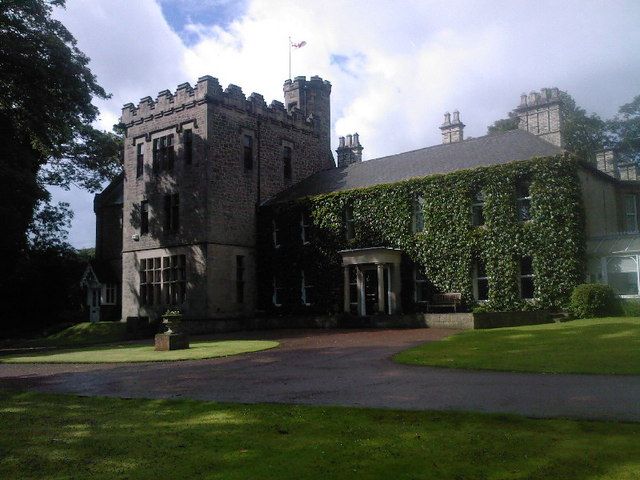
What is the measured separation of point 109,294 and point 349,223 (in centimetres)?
1893

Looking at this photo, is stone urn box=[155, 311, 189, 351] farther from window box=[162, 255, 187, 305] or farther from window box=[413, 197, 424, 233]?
window box=[413, 197, 424, 233]

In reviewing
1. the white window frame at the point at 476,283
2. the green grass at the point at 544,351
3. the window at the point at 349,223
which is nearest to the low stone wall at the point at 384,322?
the green grass at the point at 544,351

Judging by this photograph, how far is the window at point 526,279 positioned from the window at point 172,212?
1809 cm

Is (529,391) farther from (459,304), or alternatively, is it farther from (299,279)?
(299,279)

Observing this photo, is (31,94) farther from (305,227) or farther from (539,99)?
(539,99)

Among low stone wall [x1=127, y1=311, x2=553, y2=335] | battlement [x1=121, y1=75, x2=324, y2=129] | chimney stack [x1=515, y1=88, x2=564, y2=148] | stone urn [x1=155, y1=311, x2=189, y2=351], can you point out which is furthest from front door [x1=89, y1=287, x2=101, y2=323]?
chimney stack [x1=515, y1=88, x2=564, y2=148]

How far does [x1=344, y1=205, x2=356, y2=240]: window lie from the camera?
2962 cm

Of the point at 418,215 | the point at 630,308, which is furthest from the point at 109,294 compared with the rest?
the point at 630,308

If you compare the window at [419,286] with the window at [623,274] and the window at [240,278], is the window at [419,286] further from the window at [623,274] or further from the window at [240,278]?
A: the window at [240,278]

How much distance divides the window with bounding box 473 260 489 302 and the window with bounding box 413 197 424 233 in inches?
134

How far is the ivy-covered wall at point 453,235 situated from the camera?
23.5 meters

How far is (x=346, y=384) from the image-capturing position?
998 cm

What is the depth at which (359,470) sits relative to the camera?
509cm

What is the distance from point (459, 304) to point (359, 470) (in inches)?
824
